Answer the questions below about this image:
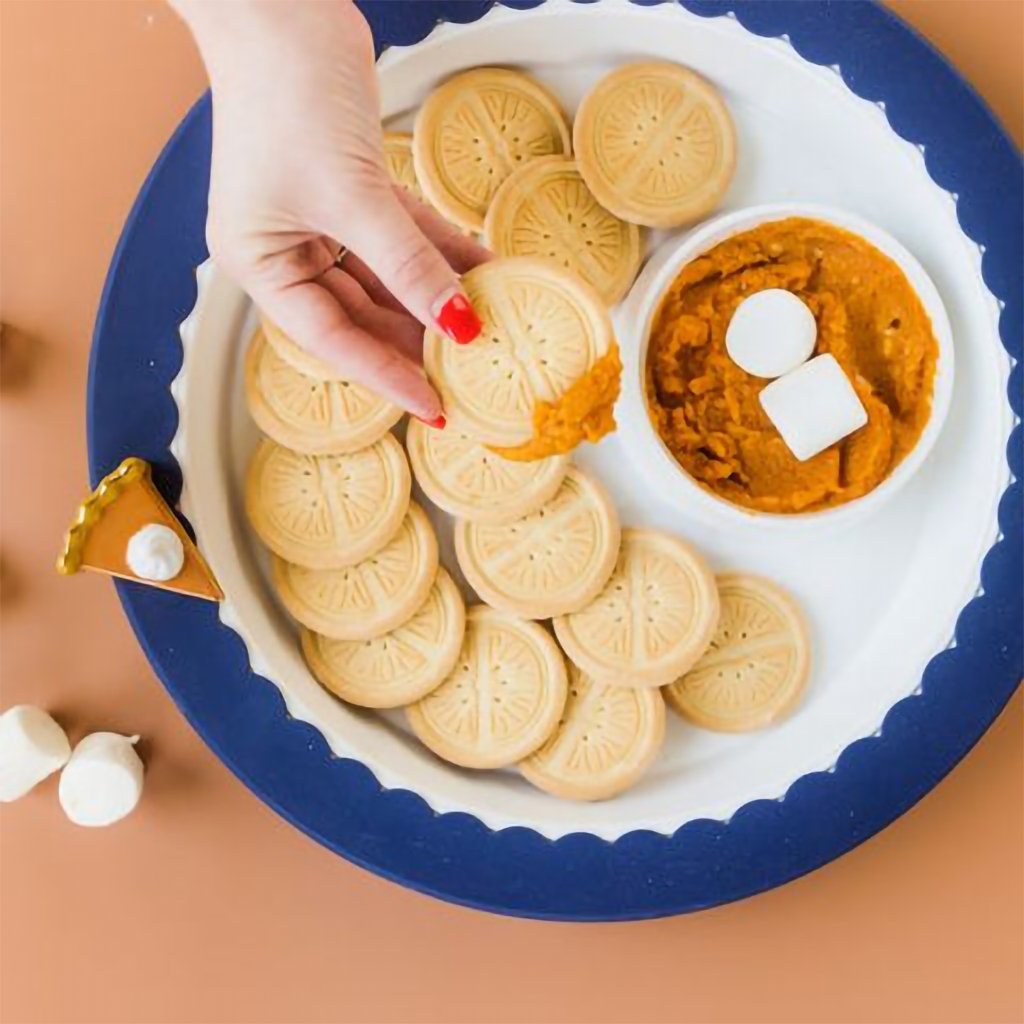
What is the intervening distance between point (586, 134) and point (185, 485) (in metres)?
0.55

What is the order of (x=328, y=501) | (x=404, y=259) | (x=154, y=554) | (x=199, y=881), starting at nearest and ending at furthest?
(x=404, y=259)
(x=154, y=554)
(x=328, y=501)
(x=199, y=881)

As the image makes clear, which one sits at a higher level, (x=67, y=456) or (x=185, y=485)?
(x=185, y=485)

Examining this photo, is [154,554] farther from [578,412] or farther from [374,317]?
[578,412]

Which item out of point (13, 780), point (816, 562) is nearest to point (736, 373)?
point (816, 562)

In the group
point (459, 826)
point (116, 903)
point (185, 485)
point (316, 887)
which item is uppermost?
point (185, 485)

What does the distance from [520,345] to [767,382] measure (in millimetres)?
329

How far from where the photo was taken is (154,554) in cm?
115

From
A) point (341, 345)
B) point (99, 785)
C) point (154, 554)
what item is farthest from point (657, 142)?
point (99, 785)

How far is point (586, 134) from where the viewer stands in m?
1.26

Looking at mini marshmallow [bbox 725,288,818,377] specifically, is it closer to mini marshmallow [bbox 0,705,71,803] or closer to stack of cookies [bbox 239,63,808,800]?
stack of cookies [bbox 239,63,808,800]

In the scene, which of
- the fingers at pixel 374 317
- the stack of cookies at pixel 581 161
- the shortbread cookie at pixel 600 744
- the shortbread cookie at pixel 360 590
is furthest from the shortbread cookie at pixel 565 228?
the shortbread cookie at pixel 600 744

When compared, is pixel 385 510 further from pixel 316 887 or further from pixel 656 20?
pixel 656 20

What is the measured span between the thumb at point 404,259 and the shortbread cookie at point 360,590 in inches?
12.3

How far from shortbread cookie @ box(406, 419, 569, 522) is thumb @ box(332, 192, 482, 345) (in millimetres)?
216
